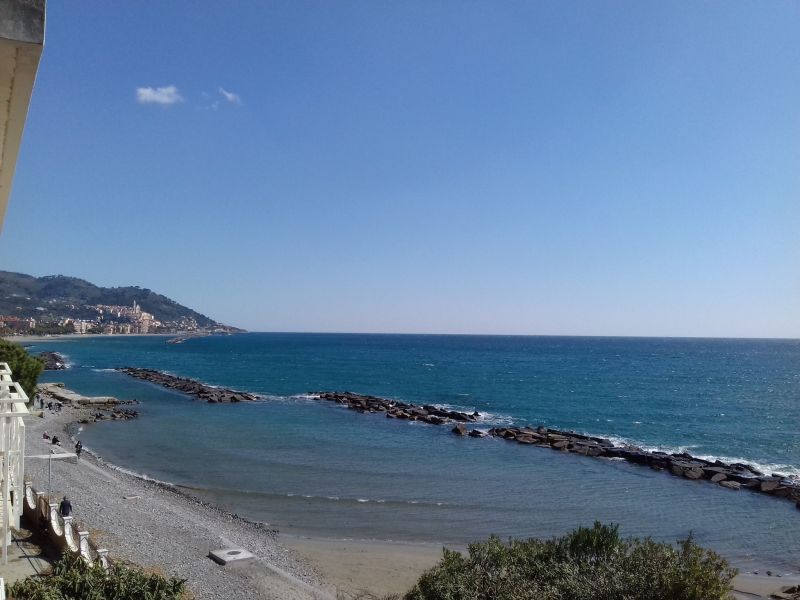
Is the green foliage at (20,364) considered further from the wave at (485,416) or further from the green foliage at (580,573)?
the wave at (485,416)

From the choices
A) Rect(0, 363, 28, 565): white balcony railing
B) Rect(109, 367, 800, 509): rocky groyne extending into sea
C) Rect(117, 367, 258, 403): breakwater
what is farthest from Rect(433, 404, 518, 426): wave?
Rect(0, 363, 28, 565): white balcony railing

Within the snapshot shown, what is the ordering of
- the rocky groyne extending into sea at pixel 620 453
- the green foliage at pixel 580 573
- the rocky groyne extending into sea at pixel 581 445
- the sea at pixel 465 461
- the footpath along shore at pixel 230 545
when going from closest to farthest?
the green foliage at pixel 580 573, the footpath along shore at pixel 230 545, the sea at pixel 465 461, the rocky groyne extending into sea at pixel 620 453, the rocky groyne extending into sea at pixel 581 445

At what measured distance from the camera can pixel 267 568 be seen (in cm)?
1474

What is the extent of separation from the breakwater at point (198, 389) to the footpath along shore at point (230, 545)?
97.9 feet

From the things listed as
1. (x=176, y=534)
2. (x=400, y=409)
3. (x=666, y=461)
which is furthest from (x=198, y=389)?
(x=666, y=461)

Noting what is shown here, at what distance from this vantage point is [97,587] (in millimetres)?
7695

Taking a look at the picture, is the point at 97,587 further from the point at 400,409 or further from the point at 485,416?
the point at 485,416

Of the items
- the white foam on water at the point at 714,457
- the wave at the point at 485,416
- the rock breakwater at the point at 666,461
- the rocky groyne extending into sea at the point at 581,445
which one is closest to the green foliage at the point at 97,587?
the rock breakwater at the point at 666,461

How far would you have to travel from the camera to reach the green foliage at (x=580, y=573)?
8625mm

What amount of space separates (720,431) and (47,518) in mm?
43509

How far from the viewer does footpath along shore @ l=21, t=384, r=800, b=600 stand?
1388 centimetres

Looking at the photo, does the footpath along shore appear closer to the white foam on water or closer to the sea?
the sea

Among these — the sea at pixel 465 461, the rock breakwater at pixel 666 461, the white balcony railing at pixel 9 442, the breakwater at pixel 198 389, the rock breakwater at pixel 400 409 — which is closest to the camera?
the white balcony railing at pixel 9 442

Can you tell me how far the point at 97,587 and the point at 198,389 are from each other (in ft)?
174
